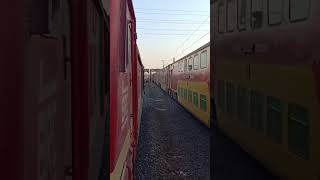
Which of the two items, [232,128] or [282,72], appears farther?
[232,128]

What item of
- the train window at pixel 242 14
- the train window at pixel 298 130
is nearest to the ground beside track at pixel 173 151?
the train window at pixel 242 14

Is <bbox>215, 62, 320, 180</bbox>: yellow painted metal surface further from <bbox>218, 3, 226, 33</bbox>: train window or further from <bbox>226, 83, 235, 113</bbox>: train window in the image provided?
<bbox>218, 3, 226, 33</bbox>: train window

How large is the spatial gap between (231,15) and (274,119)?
5.33 ft

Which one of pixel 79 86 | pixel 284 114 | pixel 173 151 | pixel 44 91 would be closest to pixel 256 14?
pixel 284 114

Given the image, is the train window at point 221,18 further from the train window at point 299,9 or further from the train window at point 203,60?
the train window at point 203,60

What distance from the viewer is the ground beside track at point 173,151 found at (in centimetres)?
807

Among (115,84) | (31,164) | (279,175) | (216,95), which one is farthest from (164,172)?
(31,164)

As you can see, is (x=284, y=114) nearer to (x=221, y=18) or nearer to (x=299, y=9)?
(x=299, y=9)

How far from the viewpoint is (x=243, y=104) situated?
4129 millimetres

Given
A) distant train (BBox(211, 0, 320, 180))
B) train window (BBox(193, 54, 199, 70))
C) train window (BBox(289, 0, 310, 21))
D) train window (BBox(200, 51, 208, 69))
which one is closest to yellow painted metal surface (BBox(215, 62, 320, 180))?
distant train (BBox(211, 0, 320, 180))

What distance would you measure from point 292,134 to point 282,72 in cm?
53

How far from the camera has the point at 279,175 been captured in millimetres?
3227

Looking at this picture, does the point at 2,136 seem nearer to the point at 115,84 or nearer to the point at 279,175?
the point at 115,84

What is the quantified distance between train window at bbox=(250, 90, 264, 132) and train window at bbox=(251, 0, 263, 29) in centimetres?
68
